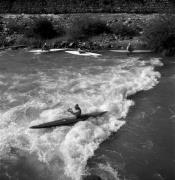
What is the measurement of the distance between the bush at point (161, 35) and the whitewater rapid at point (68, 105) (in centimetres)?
195

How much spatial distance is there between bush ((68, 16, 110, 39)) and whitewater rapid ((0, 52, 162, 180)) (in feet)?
20.3

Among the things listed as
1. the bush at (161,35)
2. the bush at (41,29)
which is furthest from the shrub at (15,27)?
the bush at (161,35)

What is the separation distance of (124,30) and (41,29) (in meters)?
7.31

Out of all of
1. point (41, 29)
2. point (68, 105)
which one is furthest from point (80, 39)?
point (68, 105)

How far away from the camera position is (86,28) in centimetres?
2922

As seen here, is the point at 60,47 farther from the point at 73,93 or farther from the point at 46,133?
the point at 46,133

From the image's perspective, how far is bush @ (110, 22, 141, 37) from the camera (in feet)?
95.9

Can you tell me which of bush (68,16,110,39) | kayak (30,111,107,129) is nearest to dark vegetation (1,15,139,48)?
bush (68,16,110,39)

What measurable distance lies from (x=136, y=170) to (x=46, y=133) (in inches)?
175

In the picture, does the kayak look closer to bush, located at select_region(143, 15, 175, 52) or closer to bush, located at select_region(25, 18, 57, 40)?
bush, located at select_region(143, 15, 175, 52)

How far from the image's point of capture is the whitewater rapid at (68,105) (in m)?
13.4

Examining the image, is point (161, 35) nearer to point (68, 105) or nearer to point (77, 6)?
point (68, 105)

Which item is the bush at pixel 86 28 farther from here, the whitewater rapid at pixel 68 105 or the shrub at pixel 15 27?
the whitewater rapid at pixel 68 105

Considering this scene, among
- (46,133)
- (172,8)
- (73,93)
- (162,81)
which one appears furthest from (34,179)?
(172,8)
